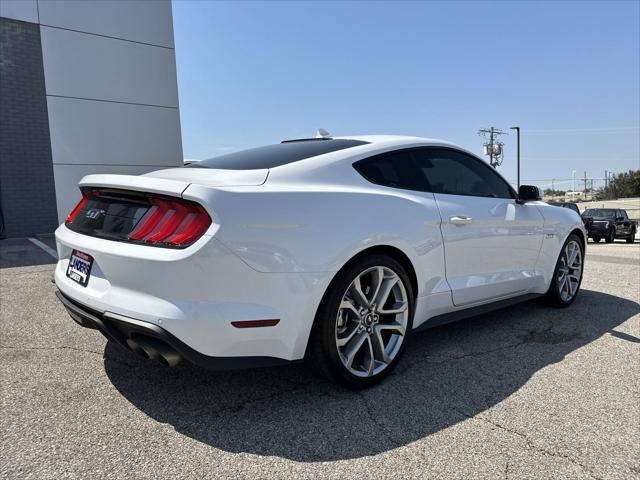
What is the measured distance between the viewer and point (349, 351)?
2.65 metres

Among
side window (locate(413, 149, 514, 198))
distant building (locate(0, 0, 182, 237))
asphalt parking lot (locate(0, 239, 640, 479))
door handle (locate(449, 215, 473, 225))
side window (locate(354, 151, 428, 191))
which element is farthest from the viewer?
distant building (locate(0, 0, 182, 237))

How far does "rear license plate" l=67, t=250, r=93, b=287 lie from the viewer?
2.50 m

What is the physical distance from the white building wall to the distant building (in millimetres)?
22

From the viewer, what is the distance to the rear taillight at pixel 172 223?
216 cm

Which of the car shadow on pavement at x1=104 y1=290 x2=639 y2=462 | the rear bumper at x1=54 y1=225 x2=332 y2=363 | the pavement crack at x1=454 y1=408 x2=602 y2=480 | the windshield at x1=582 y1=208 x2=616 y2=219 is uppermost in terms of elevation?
the rear bumper at x1=54 y1=225 x2=332 y2=363

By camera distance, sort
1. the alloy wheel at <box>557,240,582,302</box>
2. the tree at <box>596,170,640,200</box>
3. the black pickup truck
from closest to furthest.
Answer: the alloy wheel at <box>557,240,582,302</box> < the black pickup truck < the tree at <box>596,170,640,200</box>

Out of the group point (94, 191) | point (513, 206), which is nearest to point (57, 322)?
point (94, 191)

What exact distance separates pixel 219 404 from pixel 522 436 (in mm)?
1545

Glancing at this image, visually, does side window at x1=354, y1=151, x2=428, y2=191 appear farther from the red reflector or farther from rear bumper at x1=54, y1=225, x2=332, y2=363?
the red reflector

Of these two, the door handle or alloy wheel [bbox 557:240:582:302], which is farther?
alloy wheel [bbox 557:240:582:302]

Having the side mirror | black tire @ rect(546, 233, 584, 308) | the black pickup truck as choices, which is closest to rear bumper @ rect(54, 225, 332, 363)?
the side mirror

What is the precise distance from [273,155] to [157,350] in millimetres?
1382

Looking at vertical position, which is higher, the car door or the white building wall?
the white building wall

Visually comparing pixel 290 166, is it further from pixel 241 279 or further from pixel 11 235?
pixel 11 235
